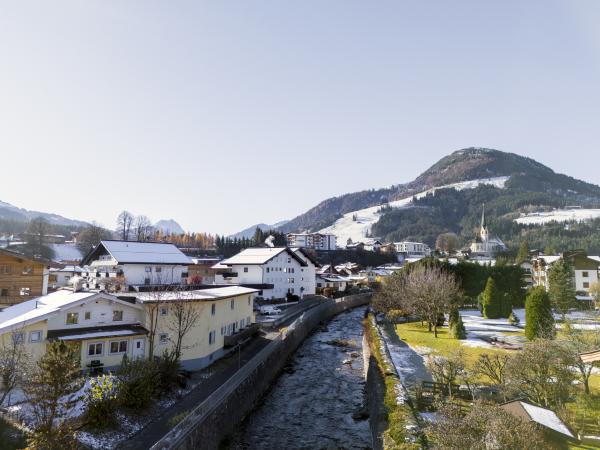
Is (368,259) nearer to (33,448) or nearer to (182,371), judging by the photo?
(182,371)

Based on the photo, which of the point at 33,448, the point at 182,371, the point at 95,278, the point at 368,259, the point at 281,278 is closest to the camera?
the point at 33,448

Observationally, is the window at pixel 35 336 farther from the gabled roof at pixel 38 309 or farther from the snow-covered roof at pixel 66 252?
the snow-covered roof at pixel 66 252

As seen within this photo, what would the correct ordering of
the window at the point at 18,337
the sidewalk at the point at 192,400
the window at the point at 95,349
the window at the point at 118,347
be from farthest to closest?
the window at the point at 118,347 < the window at the point at 95,349 < the window at the point at 18,337 < the sidewalk at the point at 192,400

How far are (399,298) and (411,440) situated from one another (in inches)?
1642

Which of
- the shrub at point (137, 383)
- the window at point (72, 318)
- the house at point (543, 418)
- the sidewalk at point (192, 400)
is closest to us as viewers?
the house at point (543, 418)

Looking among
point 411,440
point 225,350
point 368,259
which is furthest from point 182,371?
point 368,259

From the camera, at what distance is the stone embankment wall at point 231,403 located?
1977 centimetres

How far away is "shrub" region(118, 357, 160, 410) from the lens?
2397 centimetres

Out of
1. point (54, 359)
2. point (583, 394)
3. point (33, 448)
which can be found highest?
point (54, 359)

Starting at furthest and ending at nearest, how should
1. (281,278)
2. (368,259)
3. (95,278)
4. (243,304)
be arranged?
(368,259) < (281,278) < (95,278) < (243,304)

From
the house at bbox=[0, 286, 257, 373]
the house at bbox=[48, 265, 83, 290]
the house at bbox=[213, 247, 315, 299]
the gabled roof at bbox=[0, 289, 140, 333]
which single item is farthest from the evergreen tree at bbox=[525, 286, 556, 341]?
the house at bbox=[48, 265, 83, 290]

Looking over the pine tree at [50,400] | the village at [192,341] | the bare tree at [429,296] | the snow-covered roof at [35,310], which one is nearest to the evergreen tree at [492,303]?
the village at [192,341]

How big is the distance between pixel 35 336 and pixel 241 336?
793 inches

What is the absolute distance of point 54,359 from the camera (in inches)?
755
